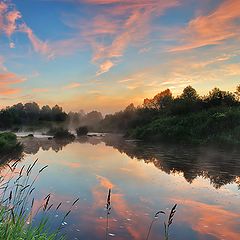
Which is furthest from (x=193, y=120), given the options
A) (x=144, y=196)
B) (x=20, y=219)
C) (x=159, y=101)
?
(x=20, y=219)

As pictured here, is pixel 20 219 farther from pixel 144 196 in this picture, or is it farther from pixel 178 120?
pixel 178 120

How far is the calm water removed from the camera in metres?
9.10

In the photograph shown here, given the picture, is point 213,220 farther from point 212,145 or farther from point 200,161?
point 212,145

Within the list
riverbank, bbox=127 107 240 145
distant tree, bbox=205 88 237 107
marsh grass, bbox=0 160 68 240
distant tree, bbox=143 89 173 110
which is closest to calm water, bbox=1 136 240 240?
marsh grass, bbox=0 160 68 240

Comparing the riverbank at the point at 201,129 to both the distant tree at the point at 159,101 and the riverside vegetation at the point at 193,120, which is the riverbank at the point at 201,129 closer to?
the riverside vegetation at the point at 193,120

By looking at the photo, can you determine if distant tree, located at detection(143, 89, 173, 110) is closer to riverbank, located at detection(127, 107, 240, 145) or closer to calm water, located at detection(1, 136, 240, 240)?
riverbank, located at detection(127, 107, 240, 145)

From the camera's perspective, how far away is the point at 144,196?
12891 mm

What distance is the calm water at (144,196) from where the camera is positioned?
9099mm

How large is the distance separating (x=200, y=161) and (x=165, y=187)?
938cm

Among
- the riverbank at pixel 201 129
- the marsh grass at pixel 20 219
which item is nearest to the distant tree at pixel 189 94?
the riverbank at pixel 201 129

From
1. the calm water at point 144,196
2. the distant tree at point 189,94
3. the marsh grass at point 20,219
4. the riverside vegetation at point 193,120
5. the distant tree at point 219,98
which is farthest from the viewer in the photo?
the distant tree at point 189,94

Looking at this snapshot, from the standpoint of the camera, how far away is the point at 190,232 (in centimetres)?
895

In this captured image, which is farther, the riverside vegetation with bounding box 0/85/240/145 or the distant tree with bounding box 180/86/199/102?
the distant tree with bounding box 180/86/199/102

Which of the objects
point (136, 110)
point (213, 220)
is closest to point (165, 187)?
point (213, 220)
